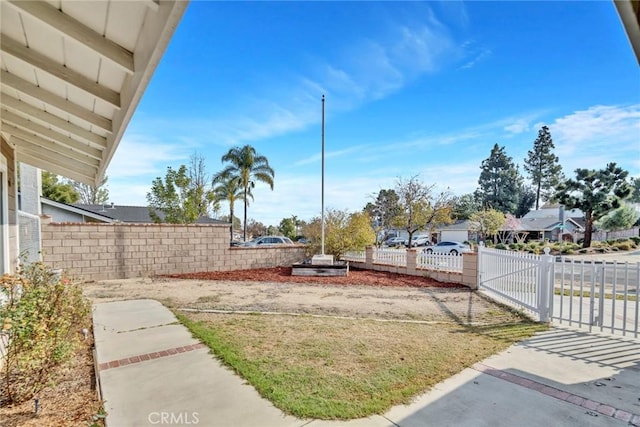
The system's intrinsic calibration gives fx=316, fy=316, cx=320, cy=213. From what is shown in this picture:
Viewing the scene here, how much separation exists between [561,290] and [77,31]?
6944mm

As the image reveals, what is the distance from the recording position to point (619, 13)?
37.0 inches

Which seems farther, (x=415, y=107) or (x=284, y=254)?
(x=415, y=107)

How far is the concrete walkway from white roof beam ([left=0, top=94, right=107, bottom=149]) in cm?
289

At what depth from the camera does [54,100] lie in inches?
132

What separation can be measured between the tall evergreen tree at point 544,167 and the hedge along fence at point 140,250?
196 ft

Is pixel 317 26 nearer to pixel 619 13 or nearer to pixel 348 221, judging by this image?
pixel 348 221

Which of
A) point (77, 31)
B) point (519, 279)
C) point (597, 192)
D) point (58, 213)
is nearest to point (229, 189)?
point (58, 213)

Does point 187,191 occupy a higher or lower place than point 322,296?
higher

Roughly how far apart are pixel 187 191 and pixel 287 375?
15508 millimetres

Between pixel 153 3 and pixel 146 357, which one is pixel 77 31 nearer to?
pixel 153 3

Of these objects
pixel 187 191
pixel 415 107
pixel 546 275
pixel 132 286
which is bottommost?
pixel 132 286

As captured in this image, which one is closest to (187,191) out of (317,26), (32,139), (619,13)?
A: (317,26)

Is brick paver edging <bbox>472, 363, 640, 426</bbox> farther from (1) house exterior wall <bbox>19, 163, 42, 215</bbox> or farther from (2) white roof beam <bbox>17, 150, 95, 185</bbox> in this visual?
(1) house exterior wall <bbox>19, 163, 42, 215</bbox>

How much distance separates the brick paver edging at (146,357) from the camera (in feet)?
12.2
